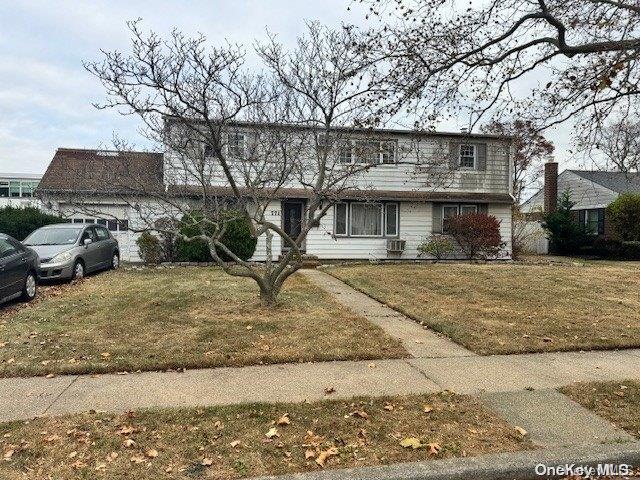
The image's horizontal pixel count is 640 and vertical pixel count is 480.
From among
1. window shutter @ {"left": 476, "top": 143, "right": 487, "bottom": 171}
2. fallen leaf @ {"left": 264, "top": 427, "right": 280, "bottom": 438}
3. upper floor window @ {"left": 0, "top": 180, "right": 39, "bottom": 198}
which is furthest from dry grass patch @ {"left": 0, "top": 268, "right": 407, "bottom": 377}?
upper floor window @ {"left": 0, "top": 180, "right": 39, "bottom": 198}

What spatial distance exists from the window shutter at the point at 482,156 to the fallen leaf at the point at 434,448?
17.7 m

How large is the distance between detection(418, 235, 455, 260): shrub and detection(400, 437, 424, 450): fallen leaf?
15.4 metres

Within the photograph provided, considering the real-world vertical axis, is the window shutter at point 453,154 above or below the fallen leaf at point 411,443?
above

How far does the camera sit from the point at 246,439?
390 centimetres

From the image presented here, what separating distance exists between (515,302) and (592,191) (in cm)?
2281

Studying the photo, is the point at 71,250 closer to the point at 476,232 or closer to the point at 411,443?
the point at 411,443

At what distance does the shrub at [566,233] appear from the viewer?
80.5 feet

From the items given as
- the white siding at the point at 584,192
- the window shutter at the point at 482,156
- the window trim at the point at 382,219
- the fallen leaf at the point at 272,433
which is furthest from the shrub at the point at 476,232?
the fallen leaf at the point at 272,433

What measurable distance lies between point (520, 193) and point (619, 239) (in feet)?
44.2

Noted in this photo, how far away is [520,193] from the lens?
36.4 metres

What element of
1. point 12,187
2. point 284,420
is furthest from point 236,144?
point 12,187

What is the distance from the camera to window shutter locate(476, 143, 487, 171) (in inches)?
786

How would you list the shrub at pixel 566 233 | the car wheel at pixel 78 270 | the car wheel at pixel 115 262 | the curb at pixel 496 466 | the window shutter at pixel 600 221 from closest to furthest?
the curb at pixel 496 466, the car wheel at pixel 78 270, the car wheel at pixel 115 262, the shrub at pixel 566 233, the window shutter at pixel 600 221

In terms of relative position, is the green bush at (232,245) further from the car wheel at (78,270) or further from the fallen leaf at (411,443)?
the fallen leaf at (411,443)
